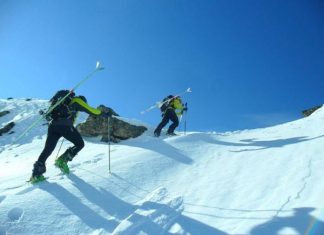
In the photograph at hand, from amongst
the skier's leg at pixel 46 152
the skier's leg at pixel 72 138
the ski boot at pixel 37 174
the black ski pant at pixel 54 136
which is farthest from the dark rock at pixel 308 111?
the ski boot at pixel 37 174

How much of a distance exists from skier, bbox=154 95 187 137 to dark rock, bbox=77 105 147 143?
116cm

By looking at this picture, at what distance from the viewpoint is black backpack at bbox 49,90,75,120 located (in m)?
9.80

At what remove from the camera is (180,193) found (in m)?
8.55

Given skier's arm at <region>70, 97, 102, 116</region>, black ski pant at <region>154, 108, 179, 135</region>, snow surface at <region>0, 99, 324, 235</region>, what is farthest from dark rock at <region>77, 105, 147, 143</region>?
skier's arm at <region>70, 97, 102, 116</region>

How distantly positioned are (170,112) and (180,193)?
9.65 m

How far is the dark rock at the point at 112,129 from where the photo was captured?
17891 millimetres

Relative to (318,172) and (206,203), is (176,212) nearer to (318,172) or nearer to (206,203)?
(206,203)

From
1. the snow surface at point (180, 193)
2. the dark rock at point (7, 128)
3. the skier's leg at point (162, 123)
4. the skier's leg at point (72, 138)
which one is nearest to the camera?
the snow surface at point (180, 193)

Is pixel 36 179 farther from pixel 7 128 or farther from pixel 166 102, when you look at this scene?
pixel 7 128

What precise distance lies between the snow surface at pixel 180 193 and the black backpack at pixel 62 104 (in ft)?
5.27

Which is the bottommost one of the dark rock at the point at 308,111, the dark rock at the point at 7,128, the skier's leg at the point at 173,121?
the skier's leg at the point at 173,121

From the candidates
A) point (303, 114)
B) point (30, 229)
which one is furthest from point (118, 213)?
point (303, 114)

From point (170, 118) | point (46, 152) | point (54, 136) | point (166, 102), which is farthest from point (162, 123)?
point (46, 152)

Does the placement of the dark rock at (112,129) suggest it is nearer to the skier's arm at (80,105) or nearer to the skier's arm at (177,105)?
the skier's arm at (177,105)
